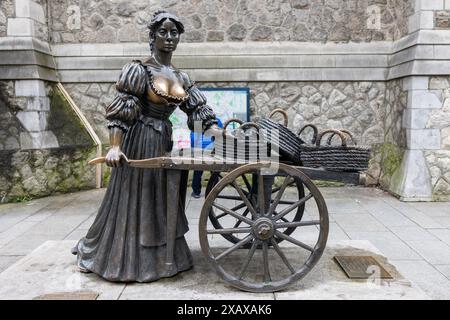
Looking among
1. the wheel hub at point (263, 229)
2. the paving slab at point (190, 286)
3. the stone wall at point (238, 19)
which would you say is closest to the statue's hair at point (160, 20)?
the wheel hub at point (263, 229)

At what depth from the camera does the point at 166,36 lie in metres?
3.54

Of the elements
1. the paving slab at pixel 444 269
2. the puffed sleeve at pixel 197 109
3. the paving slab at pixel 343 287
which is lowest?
the paving slab at pixel 444 269

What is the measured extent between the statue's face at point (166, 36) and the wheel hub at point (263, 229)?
148 centimetres

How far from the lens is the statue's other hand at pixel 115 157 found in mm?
3375

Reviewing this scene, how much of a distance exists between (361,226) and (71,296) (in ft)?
12.2

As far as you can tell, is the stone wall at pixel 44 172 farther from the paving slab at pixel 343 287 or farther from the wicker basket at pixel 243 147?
the paving slab at pixel 343 287

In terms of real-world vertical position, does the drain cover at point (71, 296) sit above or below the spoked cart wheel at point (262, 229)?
below

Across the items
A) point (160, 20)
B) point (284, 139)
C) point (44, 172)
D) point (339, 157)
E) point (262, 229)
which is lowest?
point (44, 172)

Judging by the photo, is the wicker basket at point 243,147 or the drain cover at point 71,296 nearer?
the drain cover at point 71,296

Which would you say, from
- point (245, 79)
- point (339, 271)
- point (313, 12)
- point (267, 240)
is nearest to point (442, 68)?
point (313, 12)

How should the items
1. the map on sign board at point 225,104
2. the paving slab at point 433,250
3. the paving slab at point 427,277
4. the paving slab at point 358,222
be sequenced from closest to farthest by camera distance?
the paving slab at point 427,277
the paving slab at point 433,250
the paving slab at point 358,222
the map on sign board at point 225,104

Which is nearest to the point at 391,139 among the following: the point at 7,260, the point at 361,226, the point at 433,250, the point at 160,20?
the point at 361,226

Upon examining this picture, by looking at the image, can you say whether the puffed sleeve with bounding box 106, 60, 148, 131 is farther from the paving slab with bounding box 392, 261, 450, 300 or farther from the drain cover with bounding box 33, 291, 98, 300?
the paving slab with bounding box 392, 261, 450, 300

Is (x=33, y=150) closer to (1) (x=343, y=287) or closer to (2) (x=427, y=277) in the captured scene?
(1) (x=343, y=287)
